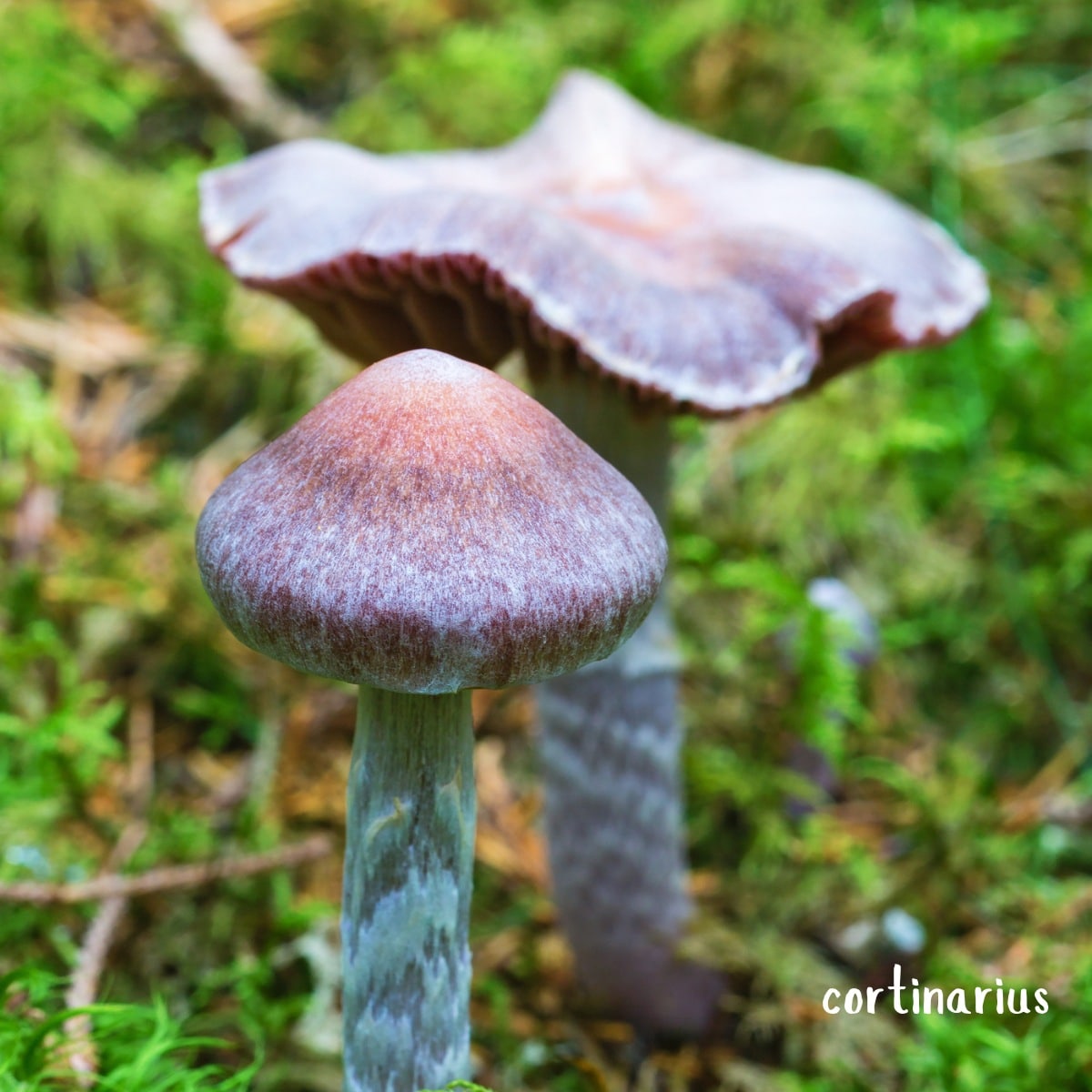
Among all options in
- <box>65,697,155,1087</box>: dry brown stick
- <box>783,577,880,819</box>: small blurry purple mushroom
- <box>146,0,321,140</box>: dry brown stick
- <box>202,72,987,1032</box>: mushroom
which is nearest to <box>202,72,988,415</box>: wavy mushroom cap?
<box>202,72,987,1032</box>: mushroom

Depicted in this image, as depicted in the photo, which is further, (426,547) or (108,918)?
(108,918)

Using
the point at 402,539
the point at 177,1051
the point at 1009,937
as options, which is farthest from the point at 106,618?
the point at 1009,937

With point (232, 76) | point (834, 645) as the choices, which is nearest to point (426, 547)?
point (834, 645)

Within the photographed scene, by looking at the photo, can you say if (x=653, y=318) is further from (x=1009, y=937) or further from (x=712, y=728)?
(x=1009, y=937)

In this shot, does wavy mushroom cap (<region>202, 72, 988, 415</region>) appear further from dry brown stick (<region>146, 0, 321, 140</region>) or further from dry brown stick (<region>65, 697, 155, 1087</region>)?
dry brown stick (<region>146, 0, 321, 140</region>)

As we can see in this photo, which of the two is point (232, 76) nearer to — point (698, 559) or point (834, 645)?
point (698, 559)

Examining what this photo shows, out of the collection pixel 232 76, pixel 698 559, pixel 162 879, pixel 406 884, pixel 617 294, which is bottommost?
pixel 698 559
